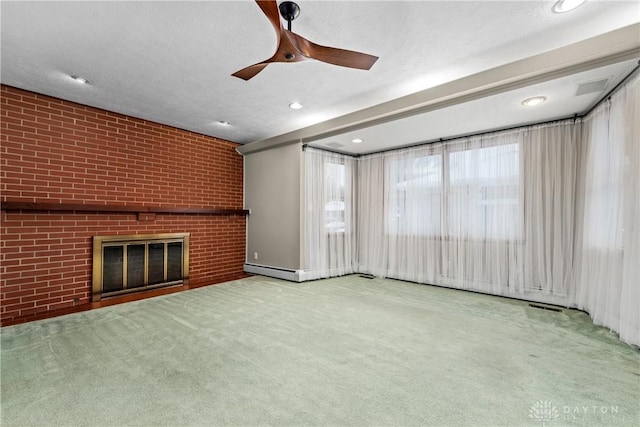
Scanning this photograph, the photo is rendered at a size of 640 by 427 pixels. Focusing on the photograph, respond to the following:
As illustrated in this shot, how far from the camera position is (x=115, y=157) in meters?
4.14

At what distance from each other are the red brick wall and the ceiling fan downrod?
10.9 ft

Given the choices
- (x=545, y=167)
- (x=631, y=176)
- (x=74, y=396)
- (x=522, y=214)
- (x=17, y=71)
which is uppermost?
(x=17, y=71)

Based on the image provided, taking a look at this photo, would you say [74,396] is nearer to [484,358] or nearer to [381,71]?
[484,358]

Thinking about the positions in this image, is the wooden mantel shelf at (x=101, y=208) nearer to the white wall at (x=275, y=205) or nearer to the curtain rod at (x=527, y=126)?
the white wall at (x=275, y=205)

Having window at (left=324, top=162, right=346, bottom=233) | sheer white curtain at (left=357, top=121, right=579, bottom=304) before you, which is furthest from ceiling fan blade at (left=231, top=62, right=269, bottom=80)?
sheer white curtain at (left=357, top=121, right=579, bottom=304)

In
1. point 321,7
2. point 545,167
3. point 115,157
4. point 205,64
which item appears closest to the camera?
point 321,7

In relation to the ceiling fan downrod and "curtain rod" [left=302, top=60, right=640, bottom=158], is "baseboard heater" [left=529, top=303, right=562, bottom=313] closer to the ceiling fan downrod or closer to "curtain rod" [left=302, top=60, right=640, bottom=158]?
"curtain rod" [left=302, top=60, right=640, bottom=158]

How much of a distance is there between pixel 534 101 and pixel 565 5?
1.31m

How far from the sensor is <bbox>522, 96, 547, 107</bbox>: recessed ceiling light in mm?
3051

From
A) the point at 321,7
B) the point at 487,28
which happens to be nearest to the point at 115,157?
the point at 321,7

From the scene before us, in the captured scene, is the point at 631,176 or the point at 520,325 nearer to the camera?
the point at 631,176

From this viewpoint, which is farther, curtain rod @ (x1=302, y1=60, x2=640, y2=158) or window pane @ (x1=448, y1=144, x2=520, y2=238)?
window pane @ (x1=448, y1=144, x2=520, y2=238)

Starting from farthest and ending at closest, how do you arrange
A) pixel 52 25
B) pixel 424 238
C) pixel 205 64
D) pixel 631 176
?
pixel 424 238 → pixel 205 64 → pixel 631 176 → pixel 52 25

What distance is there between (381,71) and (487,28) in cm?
95
